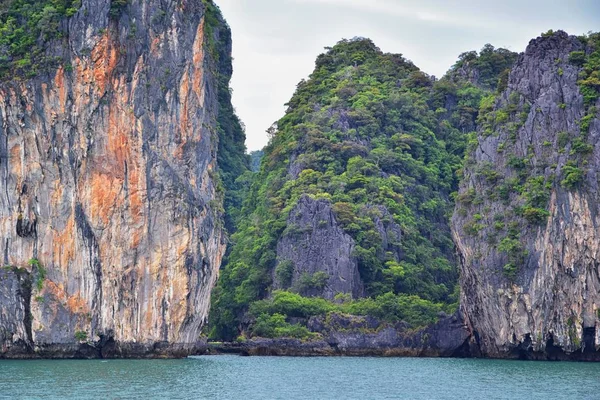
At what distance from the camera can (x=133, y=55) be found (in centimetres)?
6100

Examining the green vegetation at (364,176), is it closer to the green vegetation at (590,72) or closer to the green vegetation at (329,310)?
the green vegetation at (329,310)

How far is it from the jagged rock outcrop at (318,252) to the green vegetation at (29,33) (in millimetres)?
27054

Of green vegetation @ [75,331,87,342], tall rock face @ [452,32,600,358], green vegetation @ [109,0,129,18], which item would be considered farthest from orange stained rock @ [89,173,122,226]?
tall rock face @ [452,32,600,358]

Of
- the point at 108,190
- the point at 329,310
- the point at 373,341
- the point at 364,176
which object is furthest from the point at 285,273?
the point at 108,190

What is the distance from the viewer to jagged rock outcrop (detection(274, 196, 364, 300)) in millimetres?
78375

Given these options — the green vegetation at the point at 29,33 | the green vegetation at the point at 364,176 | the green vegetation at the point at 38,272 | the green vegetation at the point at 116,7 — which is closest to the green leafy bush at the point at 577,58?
the green vegetation at the point at 364,176

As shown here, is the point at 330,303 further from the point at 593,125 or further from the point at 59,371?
the point at 59,371

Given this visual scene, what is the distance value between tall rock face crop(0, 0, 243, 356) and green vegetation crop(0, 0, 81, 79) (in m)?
0.48

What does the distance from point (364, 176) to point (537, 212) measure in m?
26.3

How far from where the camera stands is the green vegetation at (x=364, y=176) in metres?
81.3

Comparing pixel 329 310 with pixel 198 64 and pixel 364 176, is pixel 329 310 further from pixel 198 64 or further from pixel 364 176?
pixel 198 64

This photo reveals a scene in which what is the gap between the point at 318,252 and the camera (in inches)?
3145

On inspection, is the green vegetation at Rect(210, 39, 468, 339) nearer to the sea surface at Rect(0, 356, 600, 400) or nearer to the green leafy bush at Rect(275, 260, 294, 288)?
the green leafy bush at Rect(275, 260, 294, 288)

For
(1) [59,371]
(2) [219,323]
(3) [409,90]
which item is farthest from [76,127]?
(3) [409,90]
